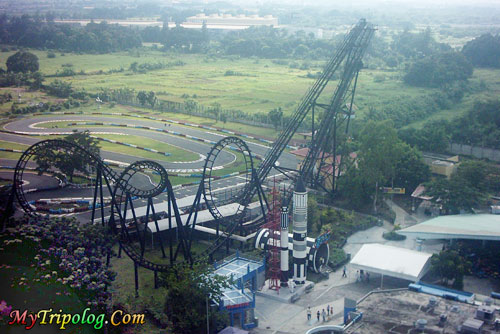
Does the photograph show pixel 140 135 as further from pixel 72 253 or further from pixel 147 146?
pixel 72 253

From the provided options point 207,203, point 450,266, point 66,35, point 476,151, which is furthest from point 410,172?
point 66,35

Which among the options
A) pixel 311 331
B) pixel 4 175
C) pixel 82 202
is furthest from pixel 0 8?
pixel 311 331

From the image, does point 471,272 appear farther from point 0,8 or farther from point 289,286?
point 0,8

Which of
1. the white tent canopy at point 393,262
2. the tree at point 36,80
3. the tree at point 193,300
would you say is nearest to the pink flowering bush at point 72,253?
the tree at point 193,300

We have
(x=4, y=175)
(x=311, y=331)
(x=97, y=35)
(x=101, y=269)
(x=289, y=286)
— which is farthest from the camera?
(x=97, y=35)

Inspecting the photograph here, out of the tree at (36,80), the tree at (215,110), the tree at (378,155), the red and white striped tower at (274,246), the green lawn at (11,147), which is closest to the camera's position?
the red and white striped tower at (274,246)

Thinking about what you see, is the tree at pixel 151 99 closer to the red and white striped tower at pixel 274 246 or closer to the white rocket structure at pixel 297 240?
the red and white striped tower at pixel 274 246

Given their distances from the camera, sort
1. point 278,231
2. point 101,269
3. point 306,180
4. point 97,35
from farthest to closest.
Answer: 1. point 97,35
2. point 306,180
3. point 278,231
4. point 101,269
